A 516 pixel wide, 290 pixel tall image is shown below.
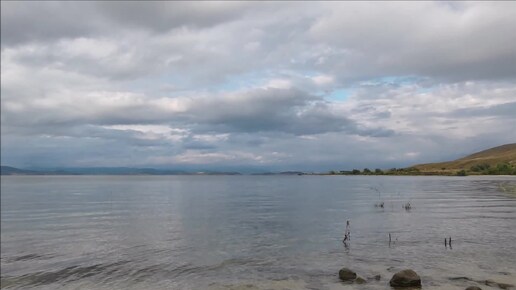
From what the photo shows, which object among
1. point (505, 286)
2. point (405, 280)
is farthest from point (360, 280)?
point (505, 286)

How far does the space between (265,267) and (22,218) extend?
184 ft

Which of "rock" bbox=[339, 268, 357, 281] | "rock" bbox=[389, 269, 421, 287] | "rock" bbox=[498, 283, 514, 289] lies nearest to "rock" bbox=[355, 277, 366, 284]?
"rock" bbox=[339, 268, 357, 281]

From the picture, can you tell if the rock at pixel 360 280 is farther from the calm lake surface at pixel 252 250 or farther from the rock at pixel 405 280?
the rock at pixel 405 280

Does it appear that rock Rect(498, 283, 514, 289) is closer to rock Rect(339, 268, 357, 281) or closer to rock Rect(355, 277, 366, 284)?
rock Rect(355, 277, 366, 284)

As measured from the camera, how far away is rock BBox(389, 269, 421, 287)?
93.0ft

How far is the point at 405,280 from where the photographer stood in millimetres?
28406

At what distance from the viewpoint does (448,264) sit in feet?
114

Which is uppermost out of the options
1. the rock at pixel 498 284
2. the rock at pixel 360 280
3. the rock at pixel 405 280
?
the rock at pixel 405 280

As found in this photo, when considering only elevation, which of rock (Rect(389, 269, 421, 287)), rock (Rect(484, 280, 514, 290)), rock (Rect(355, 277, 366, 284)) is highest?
rock (Rect(389, 269, 421, 287))

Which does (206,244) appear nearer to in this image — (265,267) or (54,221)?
(265,267)

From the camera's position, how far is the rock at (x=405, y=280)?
93.0 feet

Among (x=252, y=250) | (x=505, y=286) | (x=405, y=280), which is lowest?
(x=252, y=250)

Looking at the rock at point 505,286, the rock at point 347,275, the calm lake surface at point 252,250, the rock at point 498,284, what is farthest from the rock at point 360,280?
the rock at point 505,286

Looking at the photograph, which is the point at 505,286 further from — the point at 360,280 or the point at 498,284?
the point at 360,280
